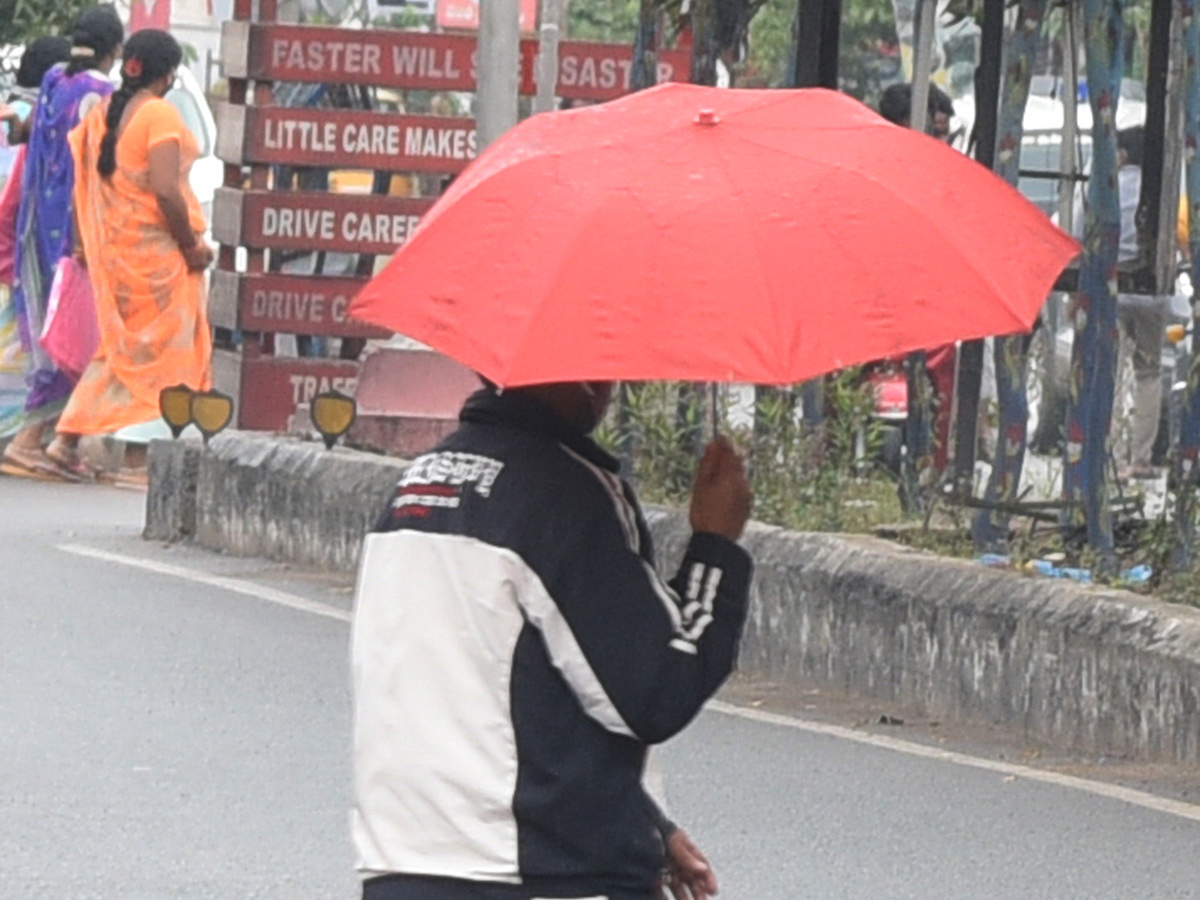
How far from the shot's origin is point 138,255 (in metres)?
15.6

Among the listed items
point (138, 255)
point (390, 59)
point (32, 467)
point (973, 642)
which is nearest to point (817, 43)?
point (973, 642)

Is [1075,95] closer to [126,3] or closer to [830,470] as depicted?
[830,470]

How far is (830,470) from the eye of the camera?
1055 centimetres

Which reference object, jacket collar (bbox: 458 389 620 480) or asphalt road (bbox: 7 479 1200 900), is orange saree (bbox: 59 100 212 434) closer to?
asphalt road (bbox: 7 479 1200 900)

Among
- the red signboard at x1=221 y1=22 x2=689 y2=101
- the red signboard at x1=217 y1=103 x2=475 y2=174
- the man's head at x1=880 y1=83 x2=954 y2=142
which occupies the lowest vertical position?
the red signboard at x1=217 y1=103 x2=475 y2=174

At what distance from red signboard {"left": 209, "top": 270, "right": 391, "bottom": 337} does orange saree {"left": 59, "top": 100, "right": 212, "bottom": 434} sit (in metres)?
0.61

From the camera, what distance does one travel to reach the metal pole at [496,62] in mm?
12648

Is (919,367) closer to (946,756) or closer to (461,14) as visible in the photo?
(946,756)

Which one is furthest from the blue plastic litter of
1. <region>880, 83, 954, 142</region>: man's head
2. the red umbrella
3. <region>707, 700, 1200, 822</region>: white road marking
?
the red umbrella

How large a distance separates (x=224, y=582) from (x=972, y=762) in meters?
4.15

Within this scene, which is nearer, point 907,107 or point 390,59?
point 907,107

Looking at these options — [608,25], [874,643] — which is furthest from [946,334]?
[608,25]

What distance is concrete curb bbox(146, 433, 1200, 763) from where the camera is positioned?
8.29 metres

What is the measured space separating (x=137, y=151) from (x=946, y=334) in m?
11.7
